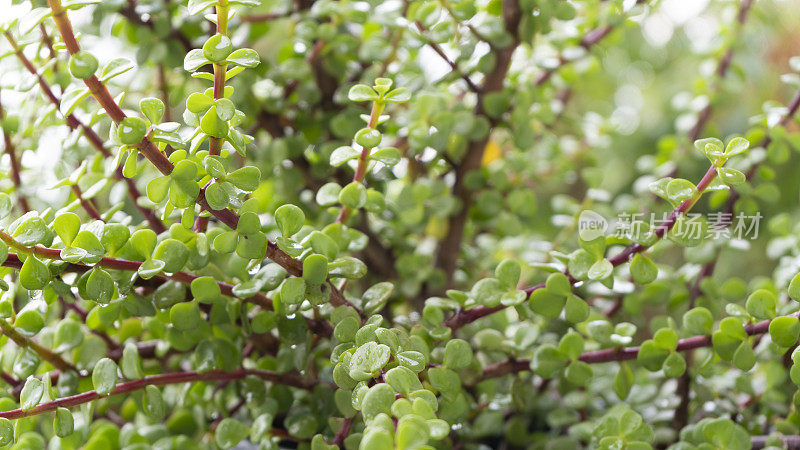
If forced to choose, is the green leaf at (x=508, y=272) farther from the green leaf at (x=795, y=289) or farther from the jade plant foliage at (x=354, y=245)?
the green leaf at (x=795, y=289)

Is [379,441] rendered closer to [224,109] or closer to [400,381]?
[400,381]

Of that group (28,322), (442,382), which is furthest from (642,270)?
(28,322)

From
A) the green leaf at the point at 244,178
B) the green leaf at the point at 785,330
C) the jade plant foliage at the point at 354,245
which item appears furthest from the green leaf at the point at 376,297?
the green leaf at the point at 785,330

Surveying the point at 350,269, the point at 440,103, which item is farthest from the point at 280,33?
the point at 350,269

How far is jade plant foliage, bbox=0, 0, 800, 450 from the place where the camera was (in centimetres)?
35

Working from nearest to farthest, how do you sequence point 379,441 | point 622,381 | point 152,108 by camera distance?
point 379,441 < point 152,108 < point 622,381

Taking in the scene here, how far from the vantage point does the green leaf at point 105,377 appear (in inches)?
14.5

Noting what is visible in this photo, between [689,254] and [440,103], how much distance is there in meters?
0.22

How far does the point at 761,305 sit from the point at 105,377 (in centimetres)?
36

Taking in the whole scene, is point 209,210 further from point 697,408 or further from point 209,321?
point 697,408

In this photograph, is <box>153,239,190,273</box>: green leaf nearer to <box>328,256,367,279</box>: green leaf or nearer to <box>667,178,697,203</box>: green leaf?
<box>328,256,367,279</box>: green leaf

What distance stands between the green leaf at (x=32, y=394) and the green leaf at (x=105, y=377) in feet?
0.09

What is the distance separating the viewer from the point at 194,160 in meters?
0.34

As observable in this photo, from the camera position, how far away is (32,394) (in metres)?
0.35
